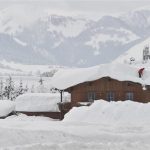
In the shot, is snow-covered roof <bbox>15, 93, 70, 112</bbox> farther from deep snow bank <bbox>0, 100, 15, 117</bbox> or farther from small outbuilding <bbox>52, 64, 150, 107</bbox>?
small outbuilding <bbox>52, 64, 150, 107</bbox>

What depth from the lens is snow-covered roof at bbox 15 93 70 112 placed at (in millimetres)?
53987

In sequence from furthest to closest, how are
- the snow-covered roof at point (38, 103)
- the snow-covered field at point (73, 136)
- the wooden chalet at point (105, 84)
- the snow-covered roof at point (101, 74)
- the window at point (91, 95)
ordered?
the snow-covered roof at point (38, 103) → the window at point (91, 95) → the wooden chalet at point (105, 84) → the snow-covered roof at point (101, 74) → the snow-covered field at point (73, 136)

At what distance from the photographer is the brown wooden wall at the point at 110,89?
4447cm

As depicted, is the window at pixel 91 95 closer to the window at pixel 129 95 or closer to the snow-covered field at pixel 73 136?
the window at pixel 129 95

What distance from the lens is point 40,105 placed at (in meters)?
55.0

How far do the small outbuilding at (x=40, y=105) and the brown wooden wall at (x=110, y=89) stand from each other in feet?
25.5

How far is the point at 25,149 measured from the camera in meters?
17.1

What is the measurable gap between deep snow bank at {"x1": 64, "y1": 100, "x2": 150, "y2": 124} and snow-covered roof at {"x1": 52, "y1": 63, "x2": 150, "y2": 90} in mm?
13802

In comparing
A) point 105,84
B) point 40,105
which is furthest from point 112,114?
point 40,105

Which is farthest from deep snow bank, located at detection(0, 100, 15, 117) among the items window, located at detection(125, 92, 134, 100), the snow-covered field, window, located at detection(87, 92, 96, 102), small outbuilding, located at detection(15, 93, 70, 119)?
the snow-covered field

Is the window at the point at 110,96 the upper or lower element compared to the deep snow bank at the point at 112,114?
upper

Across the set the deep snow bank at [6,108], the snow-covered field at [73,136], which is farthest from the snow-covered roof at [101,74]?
the snow-covered field at [73,136]

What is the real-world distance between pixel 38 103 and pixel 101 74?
46.3 feet

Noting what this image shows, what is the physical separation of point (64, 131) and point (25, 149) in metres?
3.31
